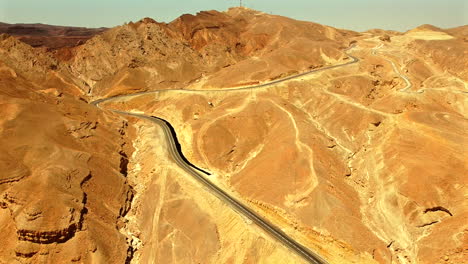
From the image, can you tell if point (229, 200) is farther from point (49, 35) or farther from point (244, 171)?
point (49, 35)

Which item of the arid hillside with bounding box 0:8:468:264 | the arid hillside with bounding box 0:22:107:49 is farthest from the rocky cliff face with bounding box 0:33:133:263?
the arid hillside with bounding box 0:22:107:49

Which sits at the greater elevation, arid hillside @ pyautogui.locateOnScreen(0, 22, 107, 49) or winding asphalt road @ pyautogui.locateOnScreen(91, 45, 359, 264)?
arid hillside @ pyautogui.locateOnScreen(0, 22, 107, 49)

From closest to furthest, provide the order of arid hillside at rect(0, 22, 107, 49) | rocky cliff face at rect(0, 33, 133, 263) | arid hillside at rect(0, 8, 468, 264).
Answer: rocky cliff face at rect(0, 33, 133, 263) < arid hillside at rect(0, 8, 468, 264) < arid hillside at rect(0, 22, 107, 49)

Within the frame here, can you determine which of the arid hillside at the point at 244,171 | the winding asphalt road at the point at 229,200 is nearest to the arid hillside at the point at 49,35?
the arid hillside at the point at 244,171

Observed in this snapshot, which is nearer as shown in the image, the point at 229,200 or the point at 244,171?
the point at 229,200

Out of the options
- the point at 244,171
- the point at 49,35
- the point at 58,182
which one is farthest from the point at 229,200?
the point at 49,35

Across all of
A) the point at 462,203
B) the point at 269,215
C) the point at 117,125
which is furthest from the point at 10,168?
the point at 462,203

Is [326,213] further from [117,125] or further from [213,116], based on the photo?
[117,125]

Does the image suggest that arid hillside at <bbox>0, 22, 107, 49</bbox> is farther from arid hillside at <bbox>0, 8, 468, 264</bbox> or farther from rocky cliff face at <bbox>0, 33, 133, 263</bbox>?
rocky cliff face at <bbox>0, 33, 133, 263</bbox>

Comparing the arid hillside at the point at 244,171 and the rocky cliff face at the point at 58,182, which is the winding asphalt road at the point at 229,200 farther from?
the rocky cliff face at the point at 58,182
